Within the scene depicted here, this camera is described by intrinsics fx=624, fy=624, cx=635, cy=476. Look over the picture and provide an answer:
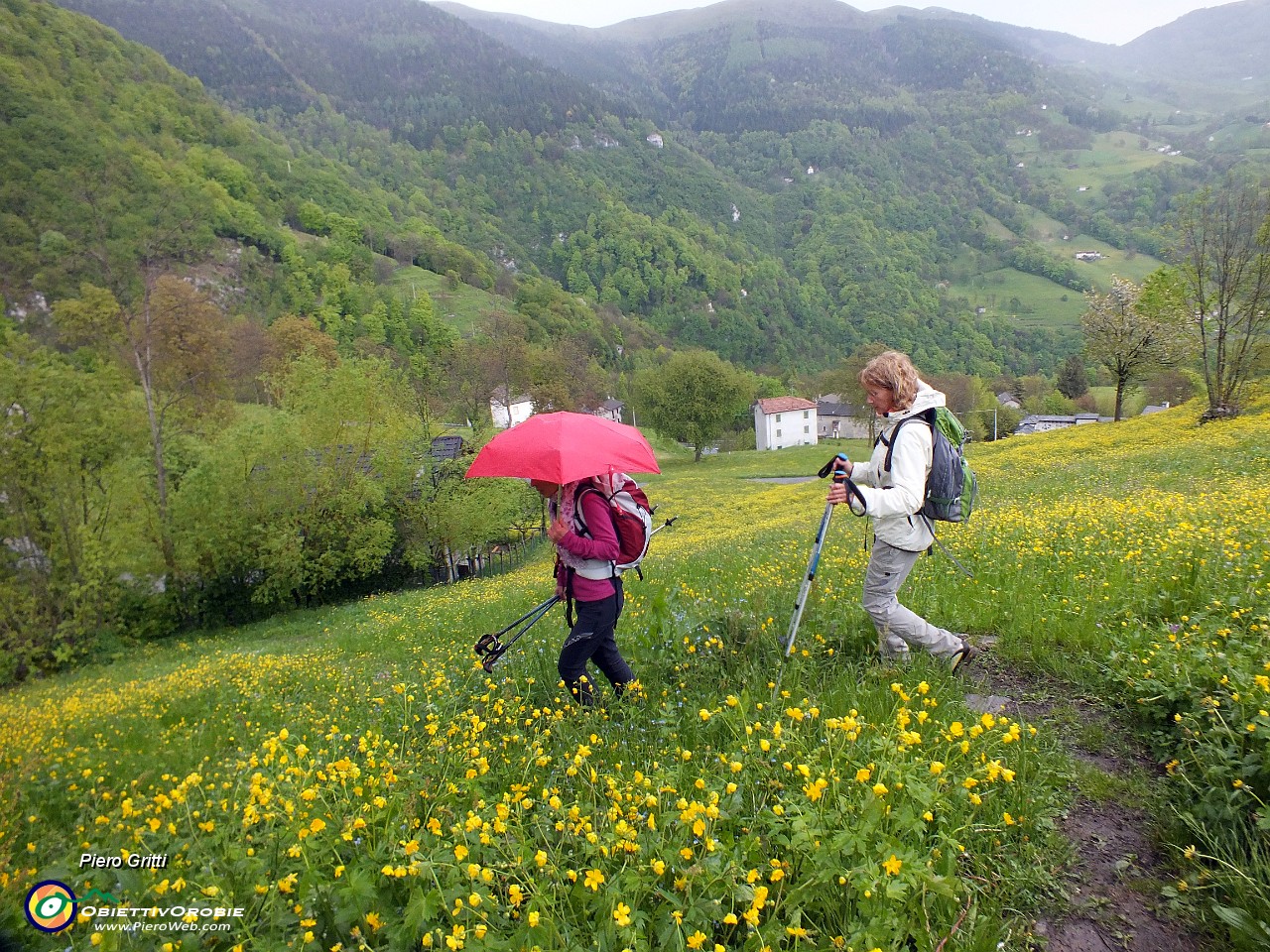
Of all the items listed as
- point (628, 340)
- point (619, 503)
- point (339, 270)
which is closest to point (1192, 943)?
point (619, 503)

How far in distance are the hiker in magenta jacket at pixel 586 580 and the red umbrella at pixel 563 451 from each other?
18 centimetres

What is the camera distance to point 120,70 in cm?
12256

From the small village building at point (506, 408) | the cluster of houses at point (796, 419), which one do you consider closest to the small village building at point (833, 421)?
the cluster of houses at point (796, 419)

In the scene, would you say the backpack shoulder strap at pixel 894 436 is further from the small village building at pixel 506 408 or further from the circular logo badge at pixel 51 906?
the small village building at pixel 506 408

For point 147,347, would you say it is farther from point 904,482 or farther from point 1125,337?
point 1125,337

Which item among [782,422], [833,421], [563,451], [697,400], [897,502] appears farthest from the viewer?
[833,421]

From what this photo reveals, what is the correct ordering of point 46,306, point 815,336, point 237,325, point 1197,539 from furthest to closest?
point 815,336 < point 237,325 < point 46,306 < point 1197,539

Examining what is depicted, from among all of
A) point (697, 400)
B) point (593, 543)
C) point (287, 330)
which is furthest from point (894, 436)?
point (287, 330)

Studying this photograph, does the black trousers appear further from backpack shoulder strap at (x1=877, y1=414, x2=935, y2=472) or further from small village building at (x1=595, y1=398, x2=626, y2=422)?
small village building at (x1=595, y1=398, x2=626, y2=422)

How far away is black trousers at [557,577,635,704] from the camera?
17.6 feet

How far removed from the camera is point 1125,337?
137 ft

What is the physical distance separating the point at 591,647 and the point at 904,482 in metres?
2.91

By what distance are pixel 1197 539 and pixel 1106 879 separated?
476 centimetres

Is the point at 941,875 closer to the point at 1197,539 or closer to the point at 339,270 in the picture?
the point at 1197,539
